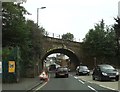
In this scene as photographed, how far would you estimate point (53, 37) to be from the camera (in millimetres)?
86688

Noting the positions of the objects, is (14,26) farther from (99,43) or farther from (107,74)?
(99,43)

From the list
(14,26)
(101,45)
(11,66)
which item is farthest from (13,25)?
(101,45)

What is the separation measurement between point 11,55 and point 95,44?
50.7m

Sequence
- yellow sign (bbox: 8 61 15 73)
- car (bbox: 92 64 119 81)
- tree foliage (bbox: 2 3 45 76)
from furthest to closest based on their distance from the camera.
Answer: tree foliage (bbox: 2 3 45 76) → car (bbox: 92 64 119 81) → yellow sign (bbox: 8 61 15 73)

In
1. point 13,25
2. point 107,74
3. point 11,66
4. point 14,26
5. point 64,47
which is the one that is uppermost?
point 64,47

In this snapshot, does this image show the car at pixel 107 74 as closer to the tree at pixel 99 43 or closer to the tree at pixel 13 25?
the tree at pixel 13 25

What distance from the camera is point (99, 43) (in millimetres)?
87312

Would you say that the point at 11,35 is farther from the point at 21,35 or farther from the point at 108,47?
the point at 108,47

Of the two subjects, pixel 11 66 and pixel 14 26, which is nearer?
pixel 11 66

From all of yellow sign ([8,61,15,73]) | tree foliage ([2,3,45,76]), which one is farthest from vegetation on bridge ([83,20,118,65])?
yellow sign ([8,61,15,73])

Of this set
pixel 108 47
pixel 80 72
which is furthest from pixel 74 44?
pixel 80 72

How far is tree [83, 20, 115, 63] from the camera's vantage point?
285ft

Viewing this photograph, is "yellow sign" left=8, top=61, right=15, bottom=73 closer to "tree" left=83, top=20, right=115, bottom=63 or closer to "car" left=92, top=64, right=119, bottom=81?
"car" left=92, top=64, right=119, bottom=81

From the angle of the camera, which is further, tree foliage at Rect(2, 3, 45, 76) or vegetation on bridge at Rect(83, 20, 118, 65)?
vegetation on bridge at Rect(83, 20, 118, 65)
